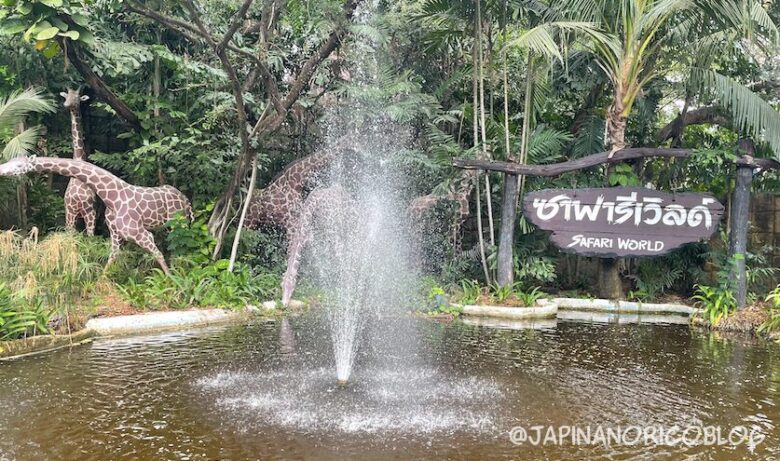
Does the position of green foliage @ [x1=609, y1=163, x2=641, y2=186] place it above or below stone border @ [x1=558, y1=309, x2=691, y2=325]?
above

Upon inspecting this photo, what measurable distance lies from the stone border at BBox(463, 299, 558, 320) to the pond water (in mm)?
1030

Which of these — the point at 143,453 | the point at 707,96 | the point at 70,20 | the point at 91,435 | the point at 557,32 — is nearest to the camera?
the point at 143,453

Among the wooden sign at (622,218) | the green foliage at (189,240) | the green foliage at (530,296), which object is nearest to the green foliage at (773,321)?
the wooden sign at (622,218)

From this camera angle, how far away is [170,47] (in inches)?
369

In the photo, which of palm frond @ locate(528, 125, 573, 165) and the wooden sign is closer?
the wooden sign

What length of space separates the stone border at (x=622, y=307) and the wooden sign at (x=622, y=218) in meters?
0.64

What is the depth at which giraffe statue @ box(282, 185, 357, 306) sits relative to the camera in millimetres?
7918

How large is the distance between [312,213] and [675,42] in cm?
548

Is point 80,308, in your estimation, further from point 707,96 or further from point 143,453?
point 707,96

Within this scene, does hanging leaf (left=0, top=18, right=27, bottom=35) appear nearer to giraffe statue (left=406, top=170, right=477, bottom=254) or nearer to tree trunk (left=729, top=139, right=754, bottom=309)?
giraffe statue (left=406, top=170, right=477, bottom=254)

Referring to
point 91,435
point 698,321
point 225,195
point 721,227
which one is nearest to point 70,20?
point 225,195

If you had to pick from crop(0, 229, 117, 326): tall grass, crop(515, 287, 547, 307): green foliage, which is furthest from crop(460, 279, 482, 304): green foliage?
crop(0, 229, 117, 326): tall grass

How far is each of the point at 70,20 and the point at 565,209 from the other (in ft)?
20.3

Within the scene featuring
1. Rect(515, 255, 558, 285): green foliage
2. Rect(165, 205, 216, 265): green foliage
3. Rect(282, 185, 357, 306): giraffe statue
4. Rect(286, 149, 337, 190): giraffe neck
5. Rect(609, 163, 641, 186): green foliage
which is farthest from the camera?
Rect(286, 149, 337, 190): giraffe neck
